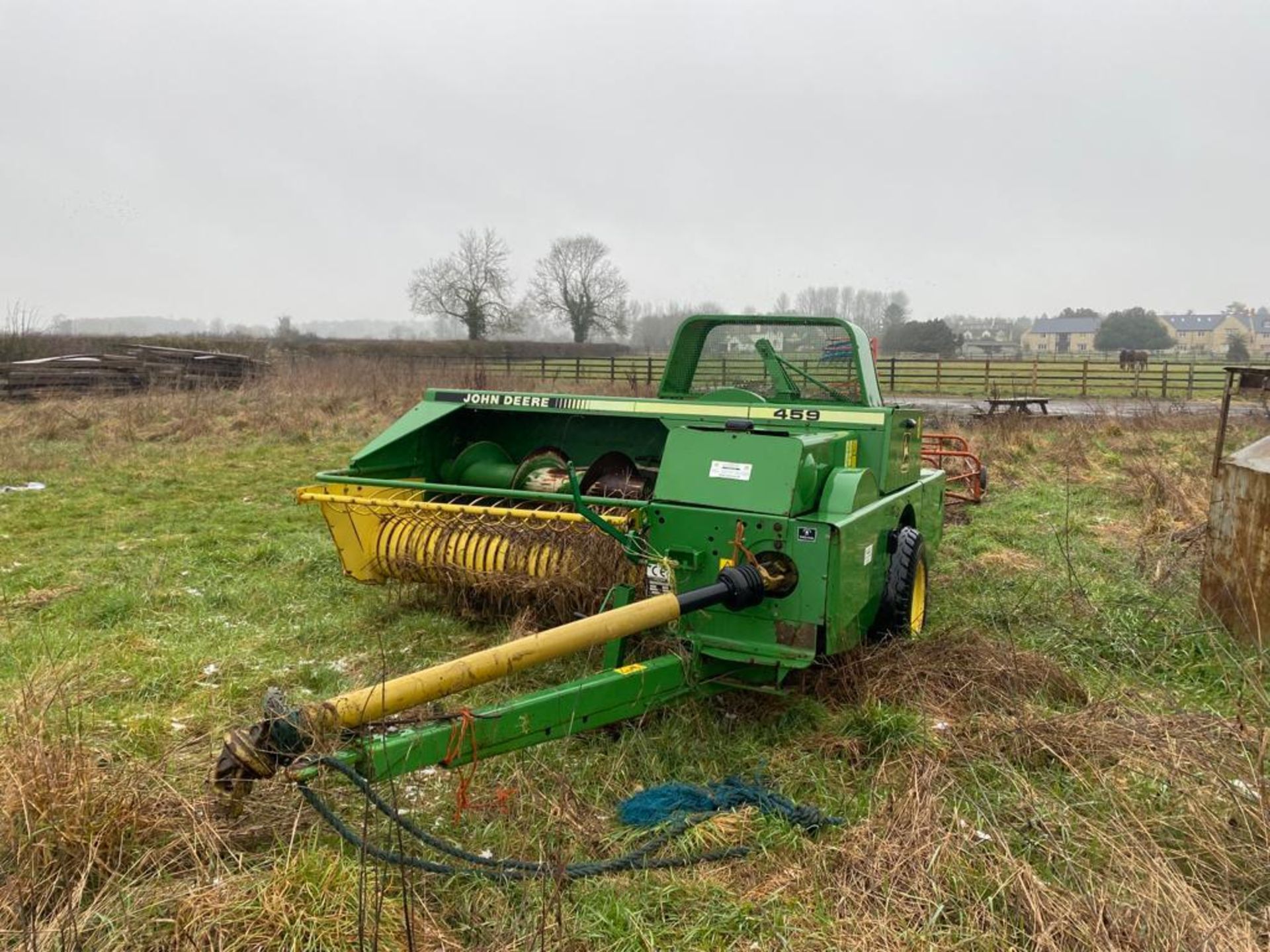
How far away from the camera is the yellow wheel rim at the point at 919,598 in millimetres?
4945

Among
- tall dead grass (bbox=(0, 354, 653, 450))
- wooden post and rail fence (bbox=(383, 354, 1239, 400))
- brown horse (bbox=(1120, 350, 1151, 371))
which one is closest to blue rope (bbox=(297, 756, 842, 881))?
tall dead grass (bbox=(0, 354, 653, 450))

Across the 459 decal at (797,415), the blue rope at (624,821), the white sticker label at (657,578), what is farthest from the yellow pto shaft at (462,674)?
the 459 decal at (797,415)

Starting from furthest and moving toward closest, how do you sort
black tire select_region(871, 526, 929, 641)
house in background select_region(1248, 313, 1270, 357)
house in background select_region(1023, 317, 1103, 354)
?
1. house in background select_region(1023, 317, 1103, 354)
2. house in background select_region(1248, 313, 1270, 357)
3. black tire select_region(871, 526, 929, 641)

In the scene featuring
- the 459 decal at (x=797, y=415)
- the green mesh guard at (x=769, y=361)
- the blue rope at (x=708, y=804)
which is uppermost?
the green mesh guard at (x=769, y=361)

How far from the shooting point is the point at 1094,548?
7.31 m

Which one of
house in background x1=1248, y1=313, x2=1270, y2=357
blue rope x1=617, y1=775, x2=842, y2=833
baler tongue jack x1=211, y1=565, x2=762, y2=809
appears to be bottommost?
blue rope x1=617, y1=775, x2=842, y2=833

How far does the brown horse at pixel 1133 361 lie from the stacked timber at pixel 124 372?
25.7 metres

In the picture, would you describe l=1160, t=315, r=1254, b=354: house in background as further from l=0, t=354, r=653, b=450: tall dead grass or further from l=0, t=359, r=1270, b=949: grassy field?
l=0, t=359, r=1270, b=949: grassy field

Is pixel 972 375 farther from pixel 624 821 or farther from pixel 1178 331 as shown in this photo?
pixel 1178 331

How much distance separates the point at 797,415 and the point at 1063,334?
71.9m

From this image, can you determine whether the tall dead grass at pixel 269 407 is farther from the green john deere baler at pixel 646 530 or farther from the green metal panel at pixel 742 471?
the green metal panel at pixel 742 471

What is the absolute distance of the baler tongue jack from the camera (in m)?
2.27

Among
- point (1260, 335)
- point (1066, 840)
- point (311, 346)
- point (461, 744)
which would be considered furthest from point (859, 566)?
point (1260, 335)

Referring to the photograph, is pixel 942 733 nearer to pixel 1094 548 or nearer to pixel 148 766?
pixel 148 766
